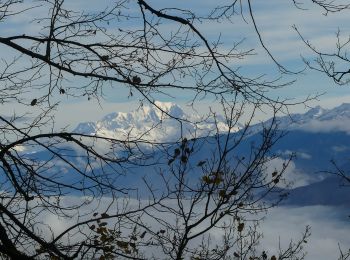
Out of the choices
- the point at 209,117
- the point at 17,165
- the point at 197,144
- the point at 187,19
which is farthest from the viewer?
the point at 197,144

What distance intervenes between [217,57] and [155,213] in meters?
2.00

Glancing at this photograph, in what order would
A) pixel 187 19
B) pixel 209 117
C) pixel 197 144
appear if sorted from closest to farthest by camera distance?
1. pixel 187 19
2. pixel 209 117
3. pixel 197 144

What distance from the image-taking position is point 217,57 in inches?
252

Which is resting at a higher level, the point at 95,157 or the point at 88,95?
the point at 88,95

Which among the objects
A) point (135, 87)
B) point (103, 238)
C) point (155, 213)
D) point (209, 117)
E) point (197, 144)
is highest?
point (197, 144)

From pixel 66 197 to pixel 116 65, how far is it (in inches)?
70.6

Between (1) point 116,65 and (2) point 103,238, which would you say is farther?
(2) point 103,238

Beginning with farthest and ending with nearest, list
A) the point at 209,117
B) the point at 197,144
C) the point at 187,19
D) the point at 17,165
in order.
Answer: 1. the point at 197,144
2. the point at 209,117
3. the point at 17,165
4. the point at 187,19

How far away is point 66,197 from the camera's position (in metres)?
7.11

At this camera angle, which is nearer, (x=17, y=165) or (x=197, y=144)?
(x=17, y=165)

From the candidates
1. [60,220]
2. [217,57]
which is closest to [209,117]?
[217,57]

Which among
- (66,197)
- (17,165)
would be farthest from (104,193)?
(17,165)

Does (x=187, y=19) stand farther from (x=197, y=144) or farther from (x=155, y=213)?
(x=197, y=144)

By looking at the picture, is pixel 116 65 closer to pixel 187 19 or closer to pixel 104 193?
pixel 187 19
